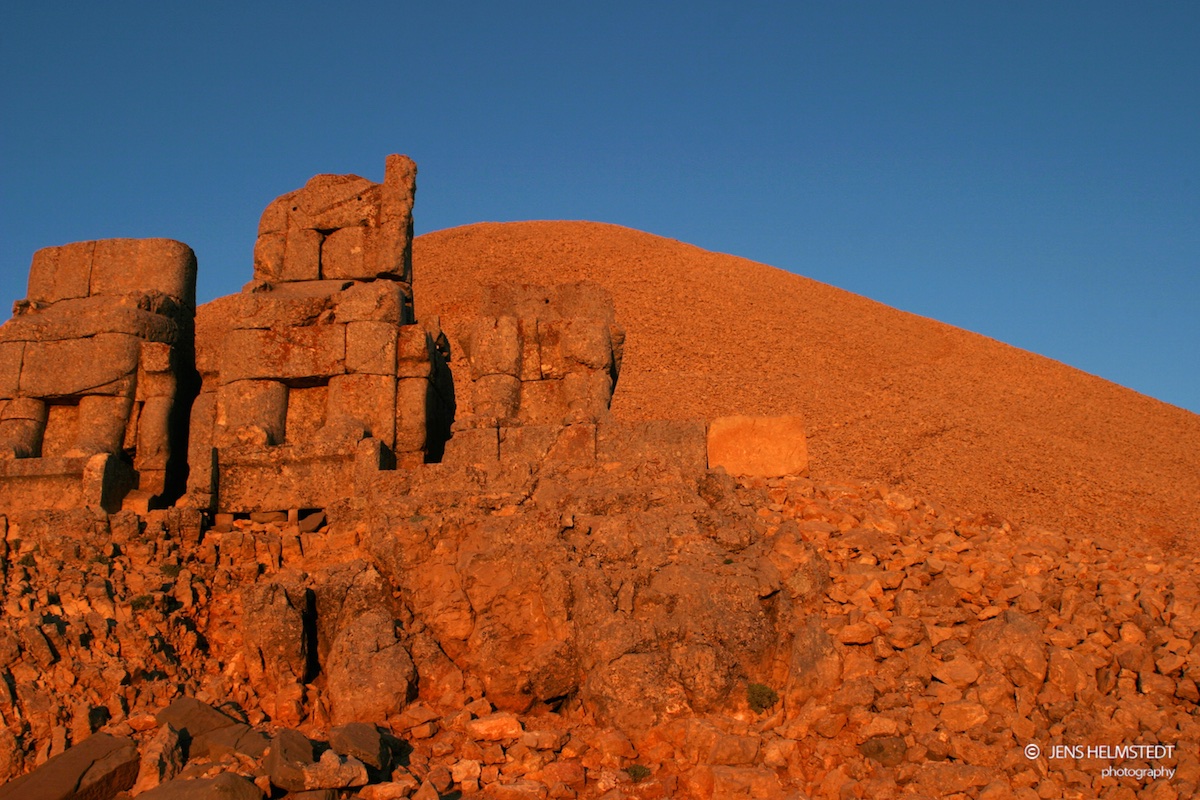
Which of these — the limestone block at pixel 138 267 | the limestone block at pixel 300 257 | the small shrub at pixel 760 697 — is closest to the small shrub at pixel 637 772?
the small shrub at pixel 760 697

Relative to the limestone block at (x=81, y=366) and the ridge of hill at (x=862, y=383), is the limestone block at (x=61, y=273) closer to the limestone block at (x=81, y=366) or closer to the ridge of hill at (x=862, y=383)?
the limestone block at (x=81, y=366)

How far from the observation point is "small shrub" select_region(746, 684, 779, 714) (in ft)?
23.9

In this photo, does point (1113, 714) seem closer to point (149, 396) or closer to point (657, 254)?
point (149, 396)

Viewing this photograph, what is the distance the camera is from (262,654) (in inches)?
308

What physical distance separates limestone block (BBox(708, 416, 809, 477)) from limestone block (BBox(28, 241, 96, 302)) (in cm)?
612

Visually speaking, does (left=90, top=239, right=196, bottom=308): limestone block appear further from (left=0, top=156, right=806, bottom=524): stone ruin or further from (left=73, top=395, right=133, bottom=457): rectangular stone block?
(left=73, top=395, right=133, bottom=457): rectangular stone block

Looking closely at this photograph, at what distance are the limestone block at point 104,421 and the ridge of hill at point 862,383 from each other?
13524 mm

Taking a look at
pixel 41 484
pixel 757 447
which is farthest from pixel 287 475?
pixel 757 447

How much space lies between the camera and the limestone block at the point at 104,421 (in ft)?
32.8

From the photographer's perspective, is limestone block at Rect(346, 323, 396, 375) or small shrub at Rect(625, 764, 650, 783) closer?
small shrub at Rect(625, 764, 650, 783)

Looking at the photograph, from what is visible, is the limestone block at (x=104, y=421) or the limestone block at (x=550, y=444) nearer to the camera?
the limestone block at (x=550, y=444)

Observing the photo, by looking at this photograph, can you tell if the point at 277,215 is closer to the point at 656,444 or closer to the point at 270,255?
the point at 270,255

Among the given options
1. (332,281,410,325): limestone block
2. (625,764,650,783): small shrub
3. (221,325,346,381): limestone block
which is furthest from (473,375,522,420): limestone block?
(625,764,650,783): small shrub

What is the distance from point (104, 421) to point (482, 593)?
4.26m
